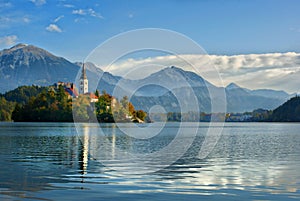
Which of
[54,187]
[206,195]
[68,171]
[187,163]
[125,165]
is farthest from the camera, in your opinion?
[187,163]

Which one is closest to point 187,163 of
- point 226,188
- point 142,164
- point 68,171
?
point 142,164

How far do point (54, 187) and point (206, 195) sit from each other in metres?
7.01

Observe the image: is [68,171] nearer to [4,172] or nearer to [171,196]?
[4,172]

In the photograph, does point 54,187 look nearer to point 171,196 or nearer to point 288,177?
point 171,196

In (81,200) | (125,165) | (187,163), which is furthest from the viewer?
(187,163)

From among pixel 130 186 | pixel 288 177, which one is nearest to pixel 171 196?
pixel 130 186

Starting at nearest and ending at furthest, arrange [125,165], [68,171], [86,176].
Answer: [86,176] < [68,171] < [125,165]

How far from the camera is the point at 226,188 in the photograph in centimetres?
2159

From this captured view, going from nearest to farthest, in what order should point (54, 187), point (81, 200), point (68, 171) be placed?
point (81, 200) < point (54, 187) < point (68, 171)

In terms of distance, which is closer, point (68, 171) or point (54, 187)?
point (54, 187)

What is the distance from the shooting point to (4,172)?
26.4m

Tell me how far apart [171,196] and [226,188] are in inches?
142

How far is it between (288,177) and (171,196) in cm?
968

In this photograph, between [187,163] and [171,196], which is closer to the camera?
[171,196]
